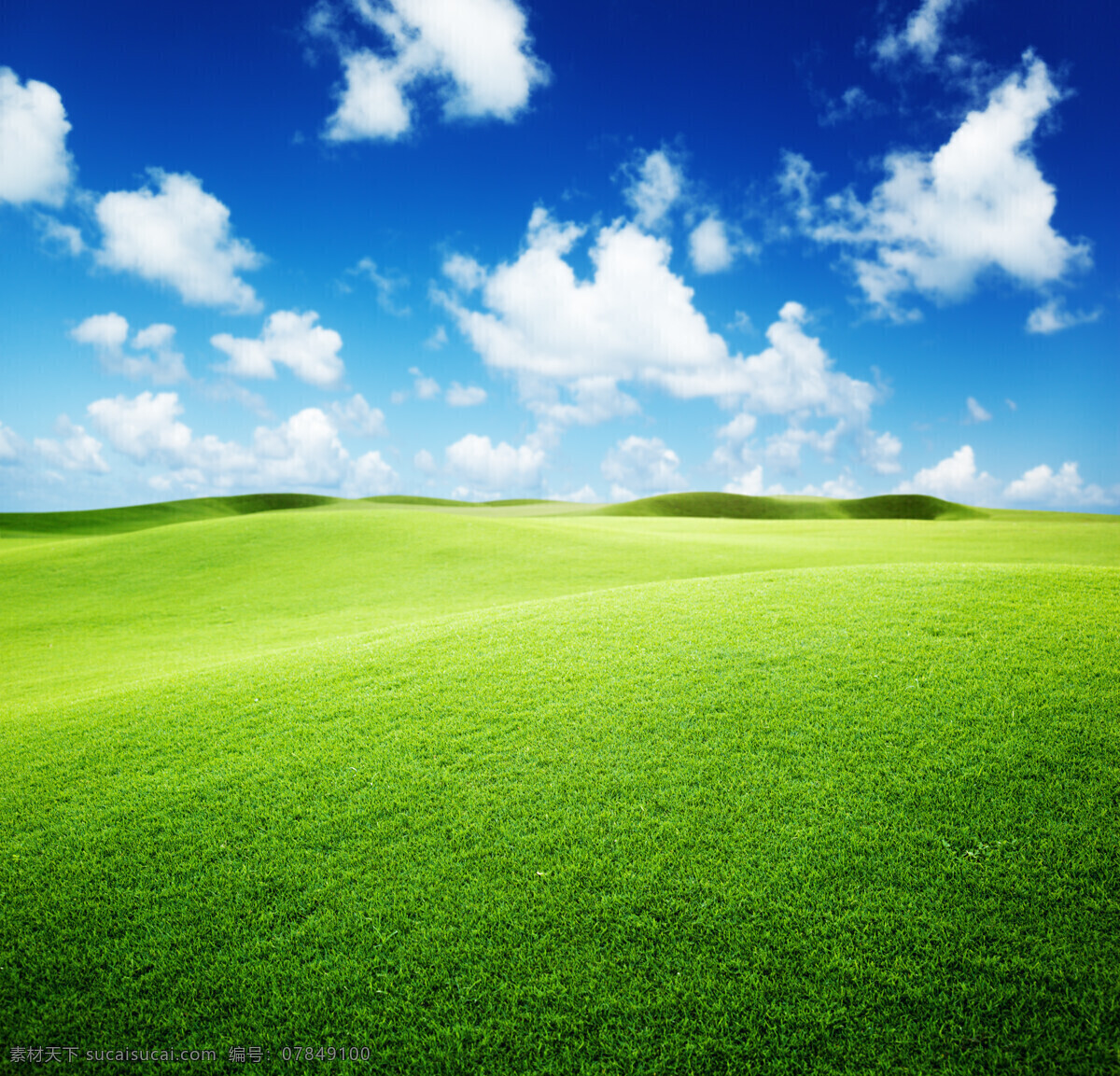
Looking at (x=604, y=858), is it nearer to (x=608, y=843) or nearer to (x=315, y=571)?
(x=608, y=843)

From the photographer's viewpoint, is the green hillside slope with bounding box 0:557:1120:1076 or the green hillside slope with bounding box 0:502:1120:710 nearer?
the green hillside slope with bounding box 0:557:1120:1076

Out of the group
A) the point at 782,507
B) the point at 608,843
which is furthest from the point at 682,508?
the point at 608,843

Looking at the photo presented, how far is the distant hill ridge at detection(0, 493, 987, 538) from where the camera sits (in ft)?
286

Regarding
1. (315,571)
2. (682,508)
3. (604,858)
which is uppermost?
(682,508)

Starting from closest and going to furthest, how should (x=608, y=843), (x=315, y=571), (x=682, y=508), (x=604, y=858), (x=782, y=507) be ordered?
(x=604, y=858) → (x=608, y=843) → (x=315, y=571) → (x=682, y=508) → (x=782, y=507)

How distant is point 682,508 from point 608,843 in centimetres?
11081

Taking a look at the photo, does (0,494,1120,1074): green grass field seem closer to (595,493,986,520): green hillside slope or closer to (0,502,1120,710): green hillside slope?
(0,502,1120,710): green hillside slope

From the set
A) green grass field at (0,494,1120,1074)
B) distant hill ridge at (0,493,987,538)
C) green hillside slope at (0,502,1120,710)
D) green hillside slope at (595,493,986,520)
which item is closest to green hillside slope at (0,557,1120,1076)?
green grass field at (0,494,1120,1074)

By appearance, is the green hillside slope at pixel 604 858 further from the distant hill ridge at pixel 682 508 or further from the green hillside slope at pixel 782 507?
the green hillside slope at pixel 782 507

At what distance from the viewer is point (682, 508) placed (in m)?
114

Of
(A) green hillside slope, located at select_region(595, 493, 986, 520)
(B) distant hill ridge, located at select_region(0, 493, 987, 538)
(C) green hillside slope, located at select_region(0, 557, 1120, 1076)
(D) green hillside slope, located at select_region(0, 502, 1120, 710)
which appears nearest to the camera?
(C) green hillside slope, located at select_region(0, 557, 1120, 1076)

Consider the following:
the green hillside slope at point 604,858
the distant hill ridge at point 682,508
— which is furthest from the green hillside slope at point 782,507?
the green hillside slope at point 604,858

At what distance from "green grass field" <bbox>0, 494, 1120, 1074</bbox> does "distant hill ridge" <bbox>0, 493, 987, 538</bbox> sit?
262ft

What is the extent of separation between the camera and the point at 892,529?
44.9 metres
